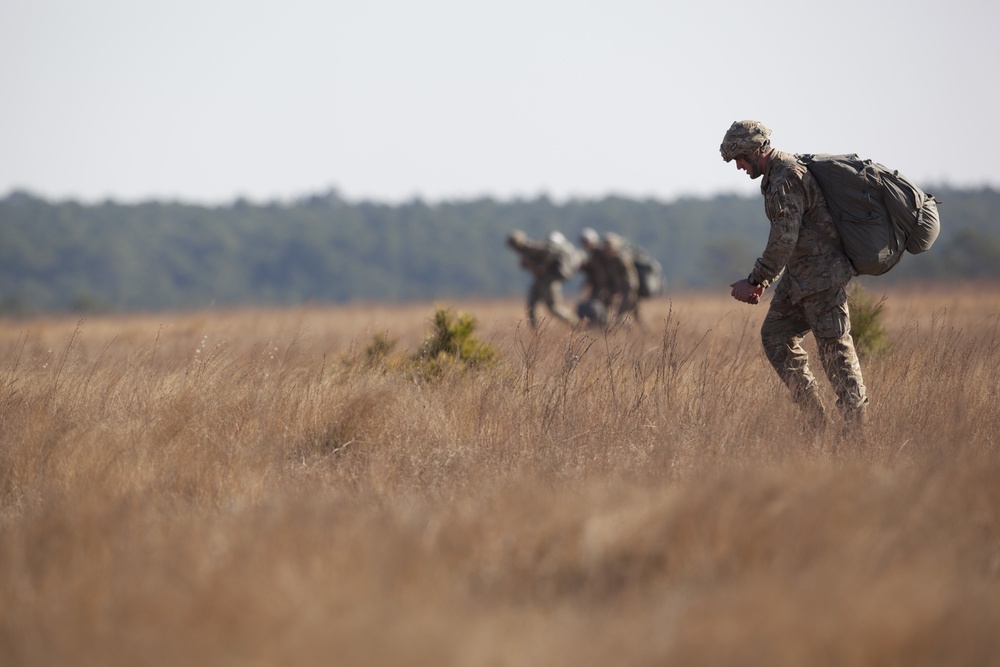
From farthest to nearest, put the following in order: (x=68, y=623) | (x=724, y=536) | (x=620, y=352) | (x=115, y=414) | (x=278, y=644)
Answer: (x=620, y=352) → (x=115, y=414) → (x=724, y=536) → (x=68, y=623) → (x=278, y=644)

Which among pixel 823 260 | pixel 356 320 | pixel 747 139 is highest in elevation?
pixel 747 139

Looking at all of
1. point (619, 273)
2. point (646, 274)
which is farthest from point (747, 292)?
point (646, 274)

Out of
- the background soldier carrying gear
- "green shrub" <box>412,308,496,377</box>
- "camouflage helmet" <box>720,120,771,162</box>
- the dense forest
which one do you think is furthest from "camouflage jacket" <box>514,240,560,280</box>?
the dense forest

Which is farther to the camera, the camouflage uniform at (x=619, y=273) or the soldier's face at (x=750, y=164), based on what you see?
the camouflage uniform at (x=619, y=273)

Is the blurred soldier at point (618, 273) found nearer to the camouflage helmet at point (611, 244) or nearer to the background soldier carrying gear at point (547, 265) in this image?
the camouflage helmet at point (611, 244)

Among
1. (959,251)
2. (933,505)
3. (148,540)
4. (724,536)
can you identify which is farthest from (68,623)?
(959,251)

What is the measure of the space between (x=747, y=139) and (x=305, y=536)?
10.9 ft

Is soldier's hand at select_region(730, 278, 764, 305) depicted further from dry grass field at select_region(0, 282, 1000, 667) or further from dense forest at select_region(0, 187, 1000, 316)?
dense forest at select_region(0, 187, 1000, 316)

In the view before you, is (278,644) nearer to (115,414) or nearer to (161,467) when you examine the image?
(161,467)

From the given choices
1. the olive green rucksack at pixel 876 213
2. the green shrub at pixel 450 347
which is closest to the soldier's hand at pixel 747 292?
the olive green rucksack at pixel 876 213

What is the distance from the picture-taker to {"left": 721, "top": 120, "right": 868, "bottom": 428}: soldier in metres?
5.62

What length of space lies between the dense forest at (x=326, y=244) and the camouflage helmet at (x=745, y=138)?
6920cm

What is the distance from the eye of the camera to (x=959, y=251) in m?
57.1

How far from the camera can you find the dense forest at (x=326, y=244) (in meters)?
85.1
